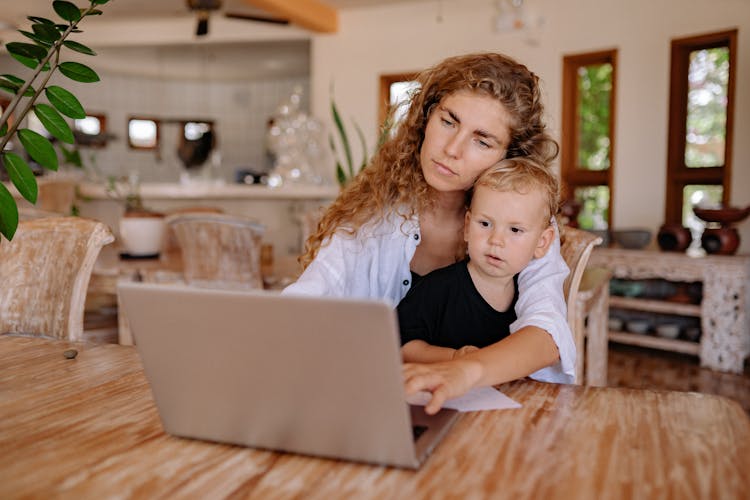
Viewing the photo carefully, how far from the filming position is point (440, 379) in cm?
78

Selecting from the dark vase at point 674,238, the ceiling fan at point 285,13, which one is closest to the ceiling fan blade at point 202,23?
the ceiling fan at point 285,13

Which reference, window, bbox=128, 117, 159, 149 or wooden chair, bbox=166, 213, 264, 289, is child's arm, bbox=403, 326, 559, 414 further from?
window, bbox=128, 117, 159, 149

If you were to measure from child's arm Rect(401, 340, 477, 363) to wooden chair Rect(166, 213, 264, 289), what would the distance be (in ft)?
5.28

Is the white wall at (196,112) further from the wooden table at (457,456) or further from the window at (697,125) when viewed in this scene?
the wooden table at (457,456)

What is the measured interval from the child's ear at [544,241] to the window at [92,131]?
797cm

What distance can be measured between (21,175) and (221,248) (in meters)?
1.80

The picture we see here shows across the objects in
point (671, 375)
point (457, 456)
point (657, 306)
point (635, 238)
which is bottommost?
point (671, 375)

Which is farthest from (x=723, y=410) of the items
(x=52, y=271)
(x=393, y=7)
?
(x=393, y=7)

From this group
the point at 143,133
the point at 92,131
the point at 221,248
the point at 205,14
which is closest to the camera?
the point at 221,248

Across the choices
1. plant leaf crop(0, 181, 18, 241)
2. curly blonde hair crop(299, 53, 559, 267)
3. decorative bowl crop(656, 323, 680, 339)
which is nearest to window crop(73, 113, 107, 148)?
decorative bowl crop(656, 323, 680, 339)

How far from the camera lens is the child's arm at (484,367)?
2.53ft

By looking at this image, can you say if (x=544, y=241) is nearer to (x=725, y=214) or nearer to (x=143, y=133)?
(x=725, y=214)

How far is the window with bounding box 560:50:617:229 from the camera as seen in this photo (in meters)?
5.18

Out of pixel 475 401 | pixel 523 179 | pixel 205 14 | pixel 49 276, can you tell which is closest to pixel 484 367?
pixel 475 401
